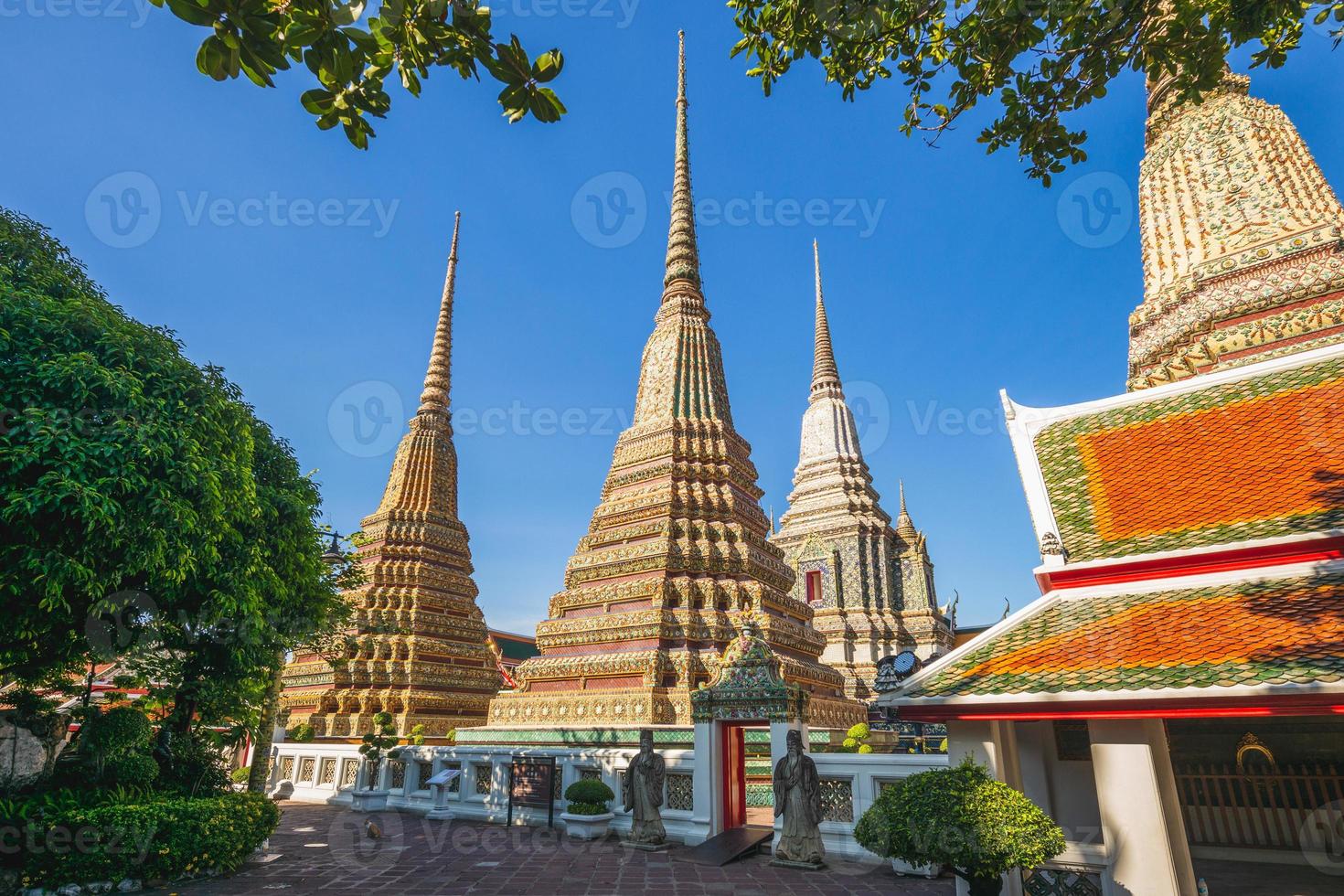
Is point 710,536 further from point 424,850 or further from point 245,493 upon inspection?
point 245,493

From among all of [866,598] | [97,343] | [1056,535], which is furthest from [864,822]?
[866,598]

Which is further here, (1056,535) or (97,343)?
(1056,535)

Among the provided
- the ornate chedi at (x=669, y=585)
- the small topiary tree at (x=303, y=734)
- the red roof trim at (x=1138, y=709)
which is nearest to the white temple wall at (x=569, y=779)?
the small topiary tree at (x=303, y=734)

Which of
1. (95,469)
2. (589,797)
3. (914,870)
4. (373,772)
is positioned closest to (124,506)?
(95,469)

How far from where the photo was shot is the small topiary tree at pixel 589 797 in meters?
12.1

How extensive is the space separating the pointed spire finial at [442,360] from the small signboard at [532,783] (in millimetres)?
17053

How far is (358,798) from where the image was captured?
52.8 ft

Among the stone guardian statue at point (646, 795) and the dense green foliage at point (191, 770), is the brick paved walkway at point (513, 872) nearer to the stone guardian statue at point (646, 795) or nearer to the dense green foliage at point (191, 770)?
the stone guardian statue at point (646, 795)

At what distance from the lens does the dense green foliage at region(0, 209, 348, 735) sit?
23.2 ft

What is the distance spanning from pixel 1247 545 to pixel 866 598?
964 inches

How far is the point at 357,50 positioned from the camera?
3.53 meters

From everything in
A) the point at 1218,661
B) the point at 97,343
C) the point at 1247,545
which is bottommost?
the point at 1218,661

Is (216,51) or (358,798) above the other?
(216,51)

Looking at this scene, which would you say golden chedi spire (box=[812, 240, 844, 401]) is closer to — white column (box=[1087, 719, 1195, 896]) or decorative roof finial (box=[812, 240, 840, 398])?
decorative roof finial (box=[812, 240, 840, 398])
